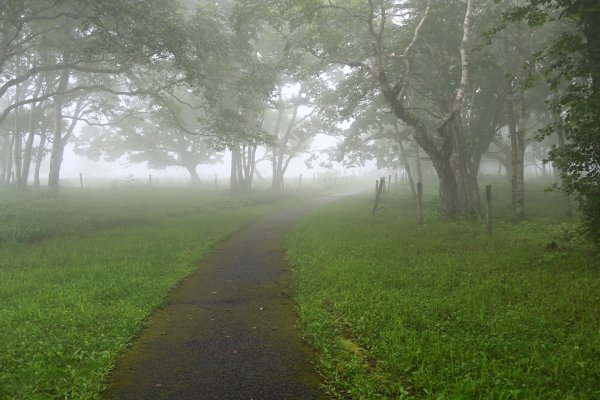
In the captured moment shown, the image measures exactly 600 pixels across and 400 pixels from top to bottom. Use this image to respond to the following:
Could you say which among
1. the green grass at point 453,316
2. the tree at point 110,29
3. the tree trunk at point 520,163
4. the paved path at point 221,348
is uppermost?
the tree at point 110,29

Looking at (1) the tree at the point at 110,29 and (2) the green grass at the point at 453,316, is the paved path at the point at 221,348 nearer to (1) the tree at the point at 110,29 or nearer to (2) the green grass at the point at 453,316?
(2) the green grass at the point at 453,316

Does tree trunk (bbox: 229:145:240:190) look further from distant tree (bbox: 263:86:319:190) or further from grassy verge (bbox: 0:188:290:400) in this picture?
grassy verge (bbox: 0:188:290:400)

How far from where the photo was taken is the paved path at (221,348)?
15.1 feet

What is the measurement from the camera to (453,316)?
6.29 metres

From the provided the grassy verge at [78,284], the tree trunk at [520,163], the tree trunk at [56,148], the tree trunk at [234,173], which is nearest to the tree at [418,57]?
the tree trunk at [520,163]

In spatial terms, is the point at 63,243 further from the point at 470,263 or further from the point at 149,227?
the point at 470,263

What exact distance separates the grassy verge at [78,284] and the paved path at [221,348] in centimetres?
36

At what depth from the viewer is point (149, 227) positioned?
15.7 m

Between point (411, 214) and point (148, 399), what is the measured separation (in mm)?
16575

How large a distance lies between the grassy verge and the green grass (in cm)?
289

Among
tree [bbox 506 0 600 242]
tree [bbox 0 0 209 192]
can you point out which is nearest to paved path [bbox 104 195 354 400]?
tree [bbox 506 0 600 242]

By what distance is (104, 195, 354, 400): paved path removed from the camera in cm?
461

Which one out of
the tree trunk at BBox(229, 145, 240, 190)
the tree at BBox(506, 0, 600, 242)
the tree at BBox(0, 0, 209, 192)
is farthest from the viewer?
the tree trunk at BBox(229, 145, 240, 190)

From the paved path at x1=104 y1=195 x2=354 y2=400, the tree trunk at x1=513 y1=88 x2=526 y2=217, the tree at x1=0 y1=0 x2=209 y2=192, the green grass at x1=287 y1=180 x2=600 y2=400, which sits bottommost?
the paved path at x1=104 y1=195 x2=354 y2=400
